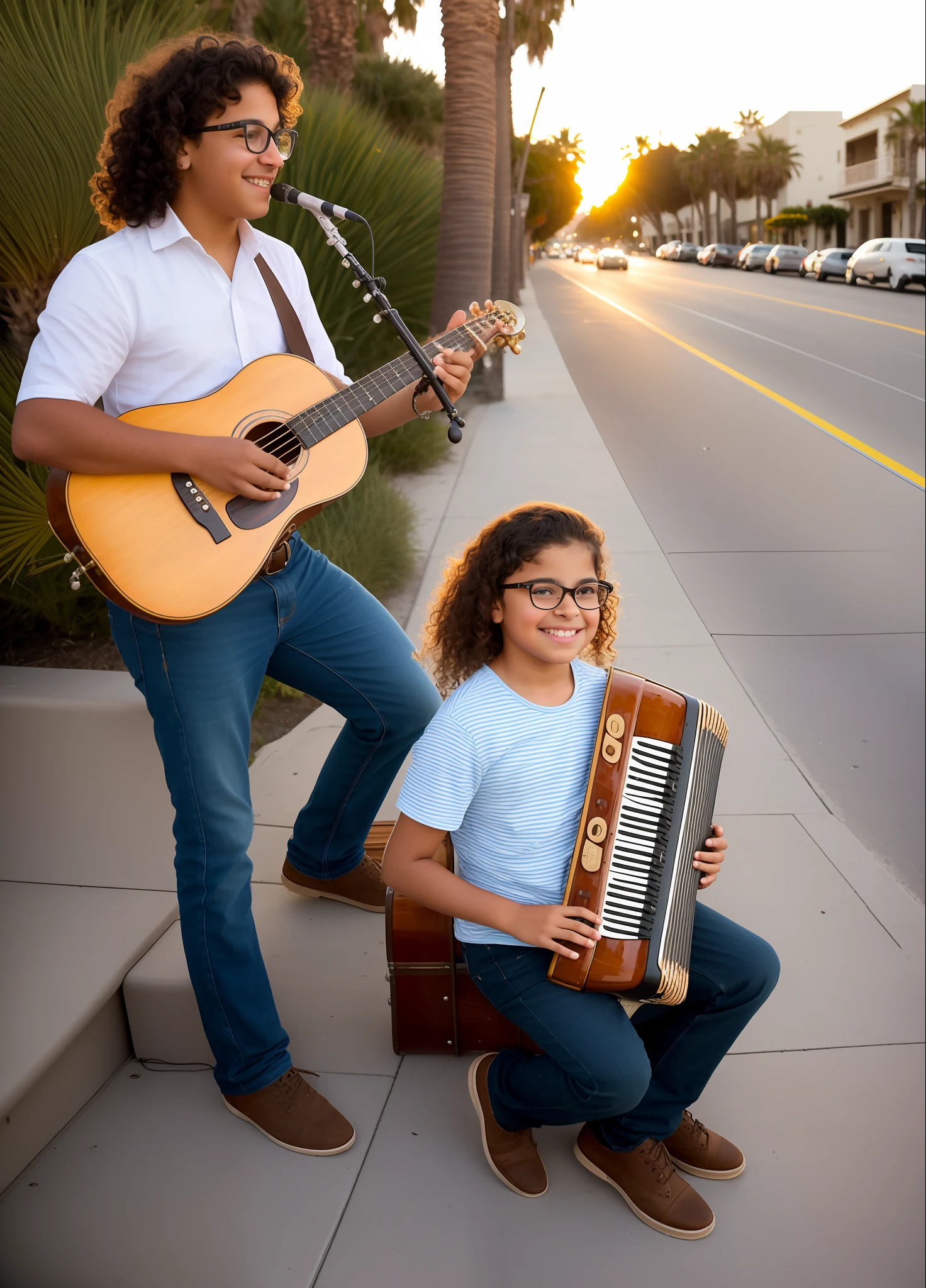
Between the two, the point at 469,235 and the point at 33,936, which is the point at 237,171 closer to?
the point at 33,936

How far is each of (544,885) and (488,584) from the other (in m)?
0.63

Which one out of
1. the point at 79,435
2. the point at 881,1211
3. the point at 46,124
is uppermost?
the point at 46,124

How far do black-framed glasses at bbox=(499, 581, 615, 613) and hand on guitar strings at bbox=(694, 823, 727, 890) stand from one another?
0.53 meters

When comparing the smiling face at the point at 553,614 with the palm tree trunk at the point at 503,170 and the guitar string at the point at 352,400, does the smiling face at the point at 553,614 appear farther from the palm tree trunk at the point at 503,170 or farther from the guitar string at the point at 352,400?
the palm tree trunk at the point at 503,170

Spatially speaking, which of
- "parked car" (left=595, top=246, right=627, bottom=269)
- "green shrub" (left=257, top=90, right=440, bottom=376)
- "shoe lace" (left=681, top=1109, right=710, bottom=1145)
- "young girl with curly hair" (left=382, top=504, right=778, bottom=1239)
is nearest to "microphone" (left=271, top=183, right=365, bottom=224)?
"young girl with curly hair" (left=382, top=504, right=778, bottom=1239)

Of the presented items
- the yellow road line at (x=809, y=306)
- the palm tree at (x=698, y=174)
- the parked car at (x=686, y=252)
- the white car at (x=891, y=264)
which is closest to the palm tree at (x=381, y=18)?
the yellow road line at (x=809, y=306)

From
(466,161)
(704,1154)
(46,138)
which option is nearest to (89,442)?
(704,1154)

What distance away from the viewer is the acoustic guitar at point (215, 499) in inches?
82.7

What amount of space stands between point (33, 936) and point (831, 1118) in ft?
6.65

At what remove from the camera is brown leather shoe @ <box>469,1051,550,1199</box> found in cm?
228

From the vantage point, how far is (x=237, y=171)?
216 cm

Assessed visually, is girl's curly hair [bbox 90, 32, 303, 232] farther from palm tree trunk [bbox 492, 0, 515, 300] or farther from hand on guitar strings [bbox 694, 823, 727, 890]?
palm tree trunk [bbox 492, 0, 515, 300]

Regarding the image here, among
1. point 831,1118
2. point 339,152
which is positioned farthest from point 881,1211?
point 339,152

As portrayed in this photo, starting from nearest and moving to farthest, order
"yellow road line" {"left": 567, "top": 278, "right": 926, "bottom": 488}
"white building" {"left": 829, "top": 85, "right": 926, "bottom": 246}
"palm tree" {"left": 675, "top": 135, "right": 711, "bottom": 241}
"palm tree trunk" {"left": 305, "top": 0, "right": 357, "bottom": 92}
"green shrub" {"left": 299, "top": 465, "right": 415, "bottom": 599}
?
"green shrub" {"left": 299, "top": 465, "right": 415, "bottom": 599}
"yellow road line" {"left": 567, "top": 278, "right": 926, "bottom": 488}
"palm tree trunk" {"left": 305, "top": 0, "right": 357, "bottom": 92}
"white building" {"left": 829, "top": 85, "right": 926, "bottom": 246}
"palm tree" {"left": 675, "top": 135, "right": 711, "bottom": 241}
